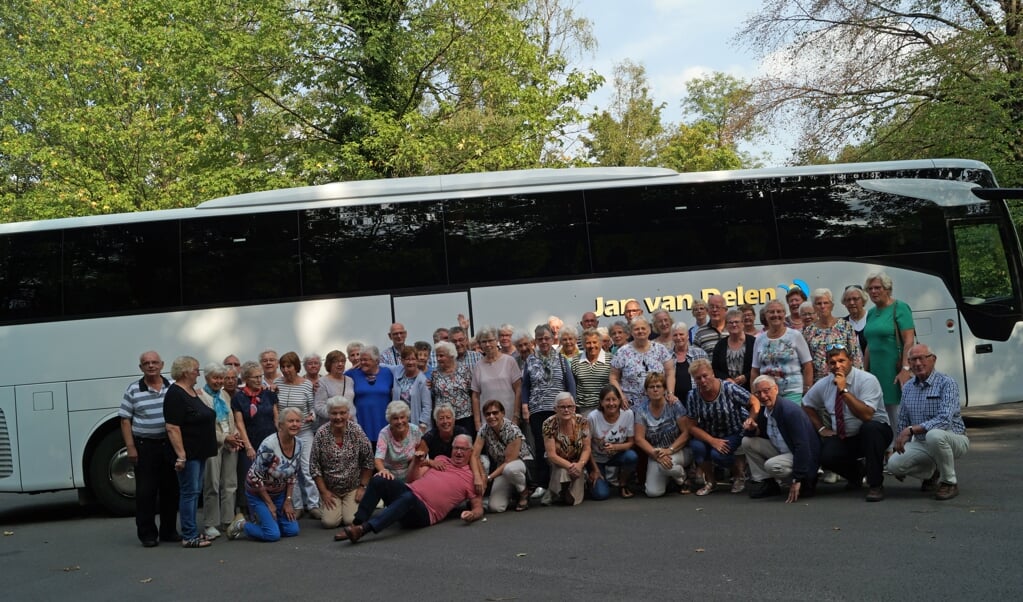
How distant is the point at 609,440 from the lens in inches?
402

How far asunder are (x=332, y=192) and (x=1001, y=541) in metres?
8.77

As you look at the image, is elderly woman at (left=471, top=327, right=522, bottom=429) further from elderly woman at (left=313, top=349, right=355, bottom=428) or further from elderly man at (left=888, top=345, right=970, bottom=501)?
elderly man at (left=888, top=345, right=970, bottom=501)

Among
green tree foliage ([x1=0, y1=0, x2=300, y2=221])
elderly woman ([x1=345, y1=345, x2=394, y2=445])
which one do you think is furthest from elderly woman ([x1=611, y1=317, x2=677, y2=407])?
green tree foliage ([x1=0, y1=0, x2=300, y2=221])

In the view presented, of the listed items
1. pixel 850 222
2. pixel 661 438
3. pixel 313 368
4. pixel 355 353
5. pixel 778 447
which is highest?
pixel 850 222

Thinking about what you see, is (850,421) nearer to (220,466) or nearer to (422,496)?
(422,496)

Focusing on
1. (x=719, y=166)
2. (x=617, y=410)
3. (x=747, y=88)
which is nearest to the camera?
(x=617, y=410)

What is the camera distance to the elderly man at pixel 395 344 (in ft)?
37.8

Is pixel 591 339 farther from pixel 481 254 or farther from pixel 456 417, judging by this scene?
pixel 481 254

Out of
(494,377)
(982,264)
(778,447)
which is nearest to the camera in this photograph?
(778,447)

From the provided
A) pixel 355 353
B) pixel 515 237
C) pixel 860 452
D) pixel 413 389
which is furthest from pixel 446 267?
pixel 860 452

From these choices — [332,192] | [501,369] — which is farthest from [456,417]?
[332,192]

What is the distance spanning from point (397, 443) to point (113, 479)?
4381 mm

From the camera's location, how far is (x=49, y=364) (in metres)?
12.0

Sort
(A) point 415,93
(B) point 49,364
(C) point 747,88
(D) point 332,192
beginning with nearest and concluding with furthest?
(B) point 49,364, (D) point 332,192, (A) point 415,93, (C) point 747,88
